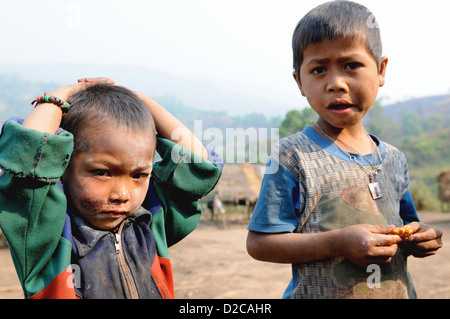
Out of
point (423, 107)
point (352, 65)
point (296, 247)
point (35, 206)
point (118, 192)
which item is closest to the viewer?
point (35, 206)

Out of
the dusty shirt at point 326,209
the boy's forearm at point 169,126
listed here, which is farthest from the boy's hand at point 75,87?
the dusty shirt at point 326,209

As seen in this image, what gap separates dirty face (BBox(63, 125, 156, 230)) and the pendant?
0.93m

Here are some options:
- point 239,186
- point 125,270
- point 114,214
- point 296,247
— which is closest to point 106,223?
point 114,214

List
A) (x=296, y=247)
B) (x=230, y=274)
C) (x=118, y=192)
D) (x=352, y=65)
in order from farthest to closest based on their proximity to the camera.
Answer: (x=230, y=274)
(x=352, y=65)
(x=296, y=247)
(x=118, y=192)

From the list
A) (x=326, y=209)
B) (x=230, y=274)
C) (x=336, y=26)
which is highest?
(x=336, y=26)

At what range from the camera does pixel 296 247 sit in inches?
67.9

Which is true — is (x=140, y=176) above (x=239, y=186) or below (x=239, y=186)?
above

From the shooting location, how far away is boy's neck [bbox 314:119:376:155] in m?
1.96

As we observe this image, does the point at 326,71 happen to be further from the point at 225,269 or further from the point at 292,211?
the point at 225,269

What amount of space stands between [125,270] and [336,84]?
1096mm

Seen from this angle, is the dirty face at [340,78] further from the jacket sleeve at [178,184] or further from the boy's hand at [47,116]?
the boy's hand at [47,116]

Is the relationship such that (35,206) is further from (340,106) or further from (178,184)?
(340,106)

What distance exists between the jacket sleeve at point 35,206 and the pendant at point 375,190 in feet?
3.92

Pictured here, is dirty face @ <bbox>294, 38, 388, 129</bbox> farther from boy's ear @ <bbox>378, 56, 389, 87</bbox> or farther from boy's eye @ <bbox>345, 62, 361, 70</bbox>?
boy's ear @ <bbox>378, 56, 389, 87</bbox>
